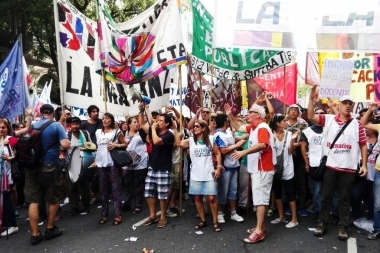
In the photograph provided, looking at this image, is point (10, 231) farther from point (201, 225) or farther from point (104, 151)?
point (201, 225)

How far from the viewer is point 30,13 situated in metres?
17.4

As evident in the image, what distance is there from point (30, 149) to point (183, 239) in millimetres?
2356

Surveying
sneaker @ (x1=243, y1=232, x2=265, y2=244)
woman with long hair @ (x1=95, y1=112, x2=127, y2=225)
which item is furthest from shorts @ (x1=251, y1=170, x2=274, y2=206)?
woman with long hair @ (x1=95, y1=112, x2=127, y2=225)

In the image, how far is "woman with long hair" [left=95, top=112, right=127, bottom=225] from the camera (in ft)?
19.8

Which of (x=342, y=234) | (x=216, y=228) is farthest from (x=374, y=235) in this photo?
(x=216, y=228)

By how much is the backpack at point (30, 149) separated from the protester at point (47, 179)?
0.07m

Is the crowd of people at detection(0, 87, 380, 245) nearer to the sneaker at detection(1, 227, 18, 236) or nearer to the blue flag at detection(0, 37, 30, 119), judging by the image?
the sneaker at detection(1, 227, 18, 236)

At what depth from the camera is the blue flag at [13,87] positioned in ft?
25.3

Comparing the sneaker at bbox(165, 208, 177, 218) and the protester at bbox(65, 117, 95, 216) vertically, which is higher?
the protester at bbox(65, 117, 95, 216)

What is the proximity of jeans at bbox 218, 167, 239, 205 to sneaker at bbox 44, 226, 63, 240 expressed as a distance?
240 centimetres

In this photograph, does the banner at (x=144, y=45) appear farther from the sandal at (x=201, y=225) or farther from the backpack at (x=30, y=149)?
the sandal at (x=201, y=225)

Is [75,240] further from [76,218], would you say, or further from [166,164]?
[166,164]

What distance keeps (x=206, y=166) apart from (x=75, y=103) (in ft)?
8.95

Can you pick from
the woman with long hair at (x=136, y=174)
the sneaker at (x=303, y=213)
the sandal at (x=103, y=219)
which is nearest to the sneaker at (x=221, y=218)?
the sneaker at (x=303, y=213)
